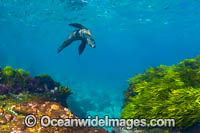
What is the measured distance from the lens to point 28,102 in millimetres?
5102

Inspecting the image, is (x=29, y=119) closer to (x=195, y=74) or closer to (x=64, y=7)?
(x=195, y=74)

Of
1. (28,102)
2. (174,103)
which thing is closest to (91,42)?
(28,102)

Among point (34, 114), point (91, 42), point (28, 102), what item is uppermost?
point (91, 42)

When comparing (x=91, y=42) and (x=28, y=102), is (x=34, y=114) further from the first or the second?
(x=91, y=42)

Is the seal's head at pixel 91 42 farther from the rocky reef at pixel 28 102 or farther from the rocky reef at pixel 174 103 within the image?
the rocky reef at pixel 174 103

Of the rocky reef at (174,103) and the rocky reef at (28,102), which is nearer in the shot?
the rocky reef at (174,103)

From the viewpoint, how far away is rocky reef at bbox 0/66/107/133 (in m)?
4.18

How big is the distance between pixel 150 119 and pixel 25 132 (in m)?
3.18

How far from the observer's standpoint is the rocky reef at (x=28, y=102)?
13.7 feet

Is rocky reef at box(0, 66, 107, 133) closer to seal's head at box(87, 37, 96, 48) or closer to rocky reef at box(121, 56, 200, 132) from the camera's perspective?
rocky reef at box(121, 56, 200, 132)

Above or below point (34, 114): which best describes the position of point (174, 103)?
above

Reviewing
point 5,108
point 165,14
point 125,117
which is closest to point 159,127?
point 125,117

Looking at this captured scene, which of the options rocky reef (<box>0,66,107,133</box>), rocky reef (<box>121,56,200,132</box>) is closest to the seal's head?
rocky reef (<box>0,66,107,133</box>)

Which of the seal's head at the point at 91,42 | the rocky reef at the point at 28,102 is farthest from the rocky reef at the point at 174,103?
the seal's head at the point at 91,42
